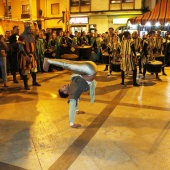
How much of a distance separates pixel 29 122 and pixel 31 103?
1347 mm

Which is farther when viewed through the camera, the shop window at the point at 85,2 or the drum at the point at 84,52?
the shop window at the point at 85,2

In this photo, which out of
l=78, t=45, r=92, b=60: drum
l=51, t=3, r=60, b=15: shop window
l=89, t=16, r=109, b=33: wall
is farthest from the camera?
l=51, t=3, r=60, b=15: shop window

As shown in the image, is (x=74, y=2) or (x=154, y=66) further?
(x=74, y=2)

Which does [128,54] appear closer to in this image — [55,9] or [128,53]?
[128,53]

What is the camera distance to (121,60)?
8234 millimetres

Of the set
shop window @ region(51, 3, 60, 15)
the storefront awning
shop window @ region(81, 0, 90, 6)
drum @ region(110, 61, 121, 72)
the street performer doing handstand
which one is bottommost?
drum @ region(110, 61, 121, 72)

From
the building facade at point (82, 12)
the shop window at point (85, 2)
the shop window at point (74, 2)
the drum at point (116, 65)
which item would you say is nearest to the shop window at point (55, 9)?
the building facade at point (82, 12)

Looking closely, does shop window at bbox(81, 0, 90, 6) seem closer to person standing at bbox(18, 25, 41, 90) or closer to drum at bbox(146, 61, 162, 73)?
drum at bbox(146, 61, 162, 73)

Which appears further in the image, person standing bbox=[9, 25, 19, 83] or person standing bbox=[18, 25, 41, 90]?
person standing bbox=[9, 25, 19, 83]

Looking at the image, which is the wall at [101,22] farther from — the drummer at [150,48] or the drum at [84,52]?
the drummer at [150,48]

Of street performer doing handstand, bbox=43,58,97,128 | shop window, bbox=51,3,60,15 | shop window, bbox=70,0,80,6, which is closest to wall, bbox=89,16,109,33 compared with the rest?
shop window, bbox=70,0,80,6

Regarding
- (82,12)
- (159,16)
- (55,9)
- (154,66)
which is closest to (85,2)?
(82,12)

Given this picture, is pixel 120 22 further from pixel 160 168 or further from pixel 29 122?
pixel 160 168

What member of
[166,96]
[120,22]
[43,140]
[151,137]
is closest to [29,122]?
[43,140]
